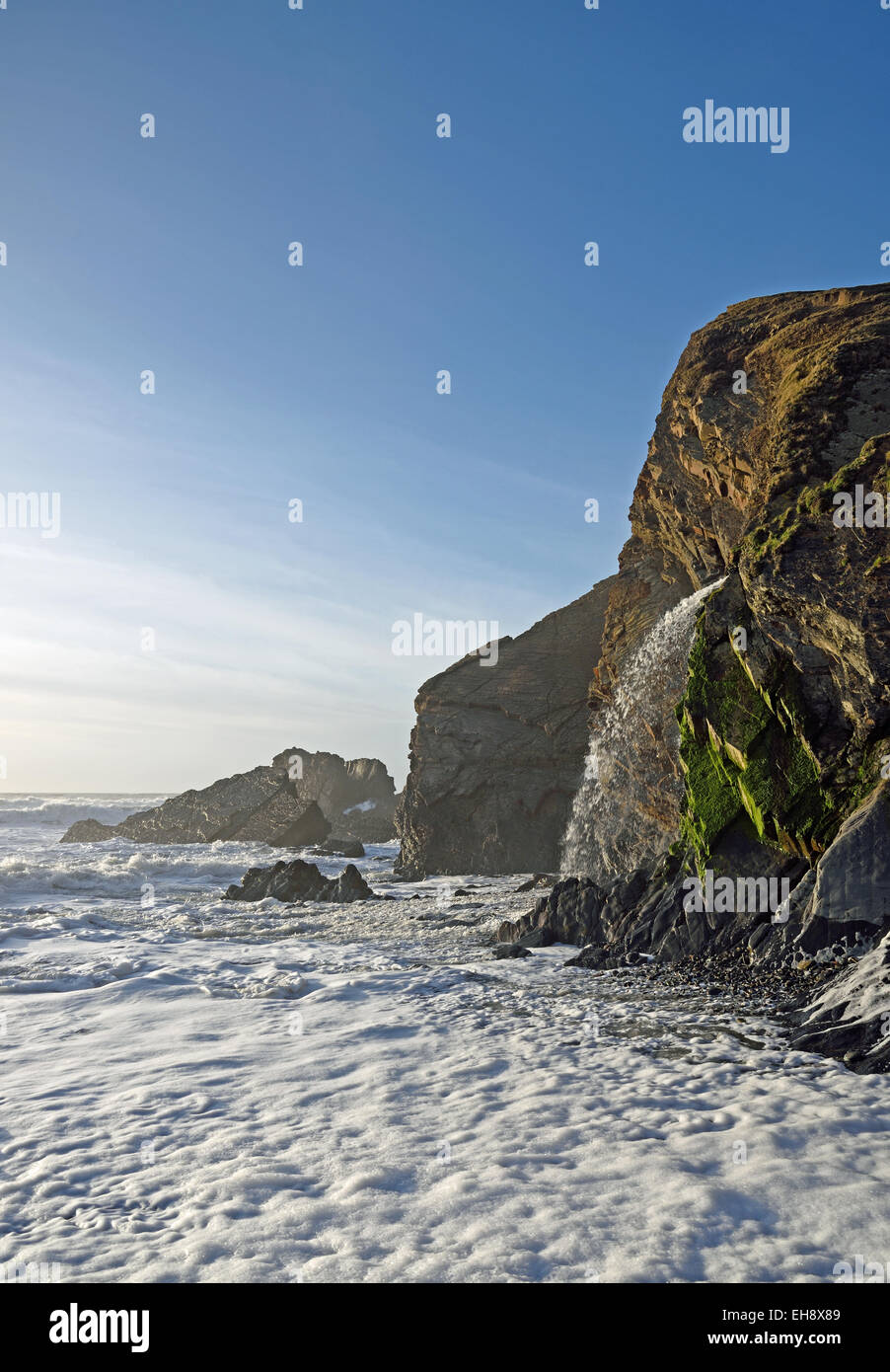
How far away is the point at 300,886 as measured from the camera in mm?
31234

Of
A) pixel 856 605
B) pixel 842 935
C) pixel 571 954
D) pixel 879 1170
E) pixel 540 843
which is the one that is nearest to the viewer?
pixel 879 1170

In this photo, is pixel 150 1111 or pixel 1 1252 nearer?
pixel 1 1252

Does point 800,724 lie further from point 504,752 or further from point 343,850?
point 343,850

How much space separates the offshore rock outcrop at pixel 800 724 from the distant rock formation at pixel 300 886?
12.0 m

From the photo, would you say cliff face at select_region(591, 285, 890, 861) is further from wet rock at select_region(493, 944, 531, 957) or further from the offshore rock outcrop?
wet rock at select_region(493, 944, 531, 957)

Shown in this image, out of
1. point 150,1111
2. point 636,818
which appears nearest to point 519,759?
point 636,818

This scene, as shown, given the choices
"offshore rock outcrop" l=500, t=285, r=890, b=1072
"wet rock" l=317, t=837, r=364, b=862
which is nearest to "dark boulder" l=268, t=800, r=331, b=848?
"wet rock" l=317, t=837, r=364, b=862

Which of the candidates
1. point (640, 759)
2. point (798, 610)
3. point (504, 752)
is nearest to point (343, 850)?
point (504, 752)

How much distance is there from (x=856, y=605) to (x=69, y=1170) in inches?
496

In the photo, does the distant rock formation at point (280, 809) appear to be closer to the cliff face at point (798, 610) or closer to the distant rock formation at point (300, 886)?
the distant rock formation at point (300, 886)

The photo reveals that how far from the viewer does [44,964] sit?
16047mm

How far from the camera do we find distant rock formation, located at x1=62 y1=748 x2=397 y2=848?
63281 millimetres

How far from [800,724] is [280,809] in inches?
2160
